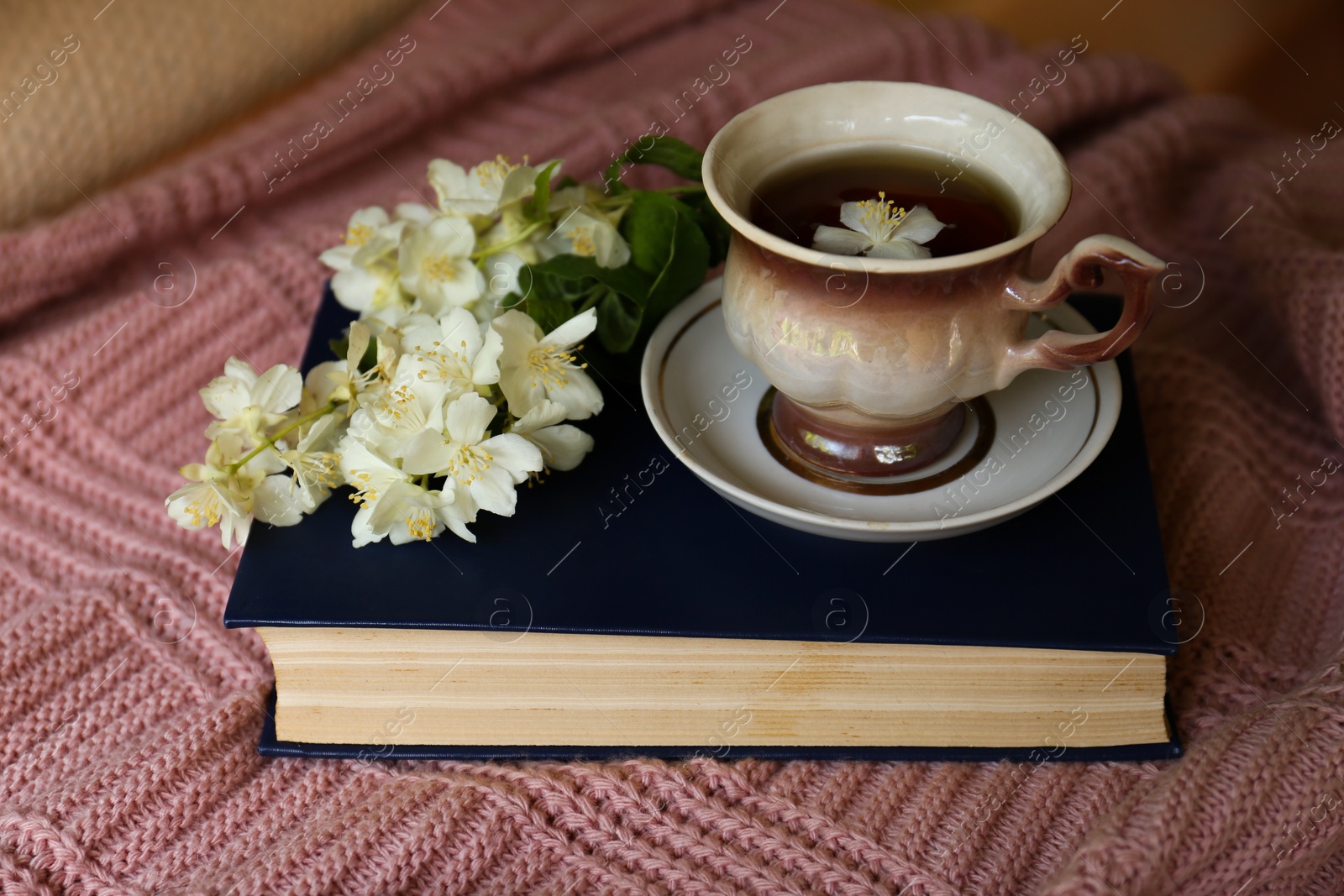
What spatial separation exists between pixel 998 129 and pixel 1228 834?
382 mm

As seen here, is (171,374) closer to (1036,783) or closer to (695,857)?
(695,857)

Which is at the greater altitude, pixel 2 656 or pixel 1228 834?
pixel 2 656

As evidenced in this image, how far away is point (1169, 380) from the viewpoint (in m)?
0.79

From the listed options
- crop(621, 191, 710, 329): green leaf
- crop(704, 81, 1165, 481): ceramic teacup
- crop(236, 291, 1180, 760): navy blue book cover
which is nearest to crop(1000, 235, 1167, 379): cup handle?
crop(704, 81, 1165, 481): ceramic teacup

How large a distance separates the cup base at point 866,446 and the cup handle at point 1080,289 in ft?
0.21

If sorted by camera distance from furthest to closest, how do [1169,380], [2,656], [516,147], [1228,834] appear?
[516,147]
[1169,380]
[2,656]
[1228,834]

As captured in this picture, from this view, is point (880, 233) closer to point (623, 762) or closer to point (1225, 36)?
point (623, 762)

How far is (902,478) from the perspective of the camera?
0.63m

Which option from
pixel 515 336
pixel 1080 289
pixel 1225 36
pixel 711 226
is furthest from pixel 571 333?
pixel 1225 36

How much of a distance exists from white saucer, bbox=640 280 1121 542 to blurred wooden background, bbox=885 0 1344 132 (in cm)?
120

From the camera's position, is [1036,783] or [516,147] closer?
[1036,783]

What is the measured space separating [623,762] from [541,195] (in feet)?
1.15

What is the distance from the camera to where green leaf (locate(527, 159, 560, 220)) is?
69 centimetres

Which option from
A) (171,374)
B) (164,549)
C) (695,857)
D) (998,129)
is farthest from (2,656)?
(998,129)
